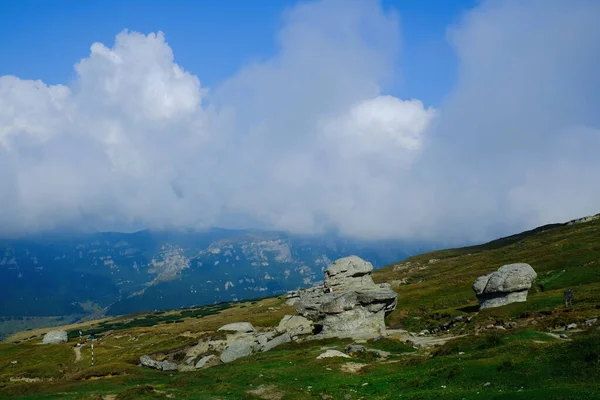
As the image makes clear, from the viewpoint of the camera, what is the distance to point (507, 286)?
245ft

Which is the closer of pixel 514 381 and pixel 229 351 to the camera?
pixel 514 381

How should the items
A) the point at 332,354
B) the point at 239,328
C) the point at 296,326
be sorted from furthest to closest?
the point at 239,328, the point at 296,326, the point at 332,354

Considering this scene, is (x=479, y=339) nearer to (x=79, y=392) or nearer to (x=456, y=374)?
(x=456, y=374)

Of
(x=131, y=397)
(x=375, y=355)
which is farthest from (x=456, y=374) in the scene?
(x=131, y=397)

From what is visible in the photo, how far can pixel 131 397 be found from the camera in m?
39.8

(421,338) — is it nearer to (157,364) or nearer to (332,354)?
(332,354)

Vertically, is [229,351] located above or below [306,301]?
below

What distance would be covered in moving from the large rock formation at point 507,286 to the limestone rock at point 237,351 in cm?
4201

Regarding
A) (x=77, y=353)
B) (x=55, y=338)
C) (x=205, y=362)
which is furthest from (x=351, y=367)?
(x=55, y=338)

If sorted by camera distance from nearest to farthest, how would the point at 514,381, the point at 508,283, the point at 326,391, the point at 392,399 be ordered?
the point at 514,381 < the point at 392,399 < the point at 326,391 < the point at 508,283

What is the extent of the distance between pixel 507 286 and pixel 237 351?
4735cm

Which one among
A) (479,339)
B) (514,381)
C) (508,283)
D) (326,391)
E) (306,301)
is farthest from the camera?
(306,301)

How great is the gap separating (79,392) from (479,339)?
43.8m

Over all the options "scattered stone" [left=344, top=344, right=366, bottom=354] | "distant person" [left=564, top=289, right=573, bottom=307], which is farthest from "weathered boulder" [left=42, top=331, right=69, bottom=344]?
"distant person" [left=564, top=289, right=573, bottom=307]
